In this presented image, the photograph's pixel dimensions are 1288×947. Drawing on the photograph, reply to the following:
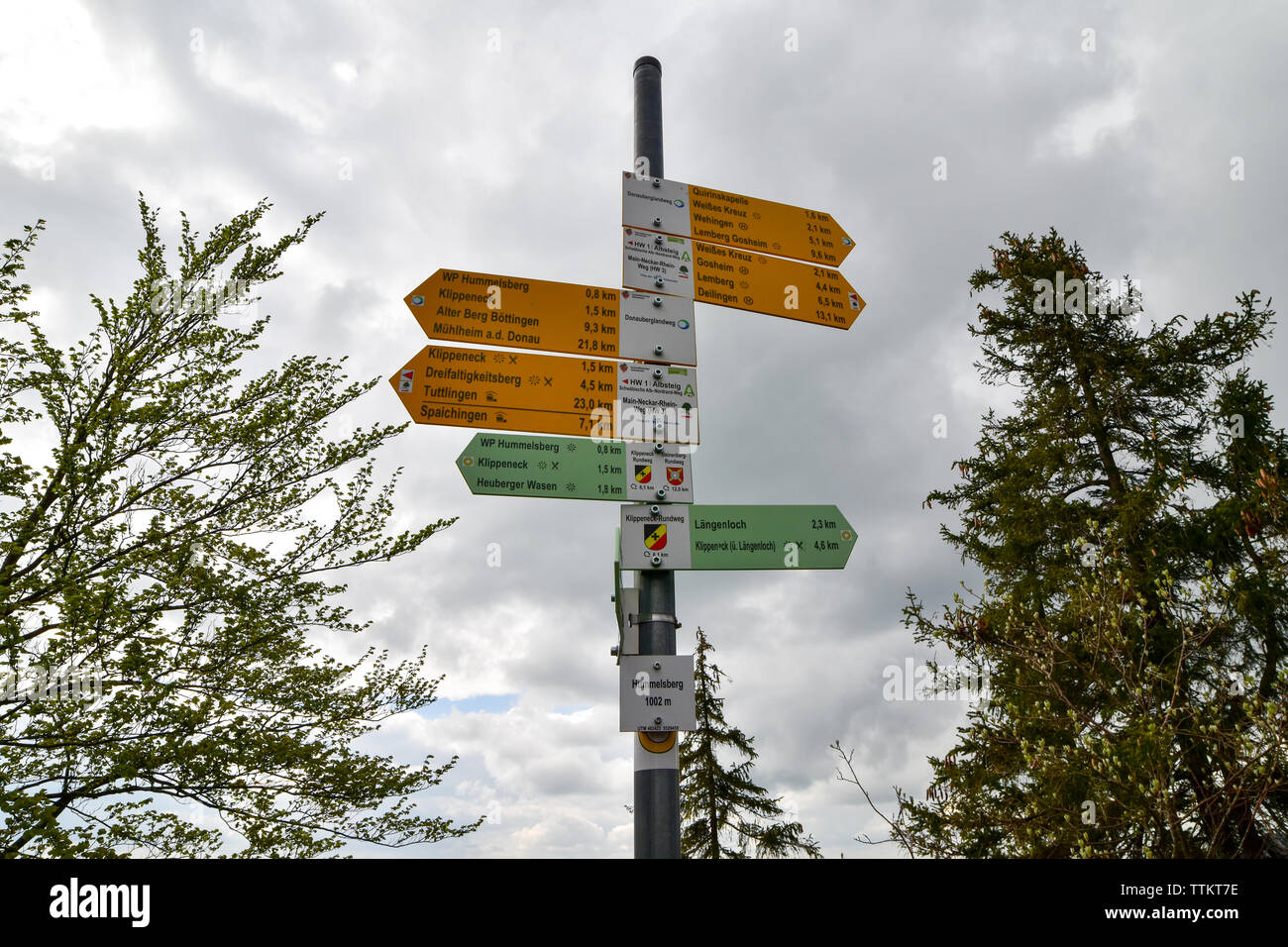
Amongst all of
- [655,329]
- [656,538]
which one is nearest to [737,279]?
[655,329]

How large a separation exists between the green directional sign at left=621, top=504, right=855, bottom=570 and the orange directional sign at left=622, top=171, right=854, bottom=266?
1.77 m

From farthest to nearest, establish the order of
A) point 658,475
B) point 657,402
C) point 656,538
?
point 657,402
point 658,475
point 656,538

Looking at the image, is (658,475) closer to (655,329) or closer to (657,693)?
(655,329)

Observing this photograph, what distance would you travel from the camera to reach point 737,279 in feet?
15.1

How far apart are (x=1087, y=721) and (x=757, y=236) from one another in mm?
4658

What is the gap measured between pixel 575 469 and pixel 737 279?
1.62 metres

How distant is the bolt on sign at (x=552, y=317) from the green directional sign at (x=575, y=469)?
1.86ft

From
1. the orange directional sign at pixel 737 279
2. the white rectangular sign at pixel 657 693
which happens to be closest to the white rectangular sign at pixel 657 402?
the orange directional sign at pixel 737 279

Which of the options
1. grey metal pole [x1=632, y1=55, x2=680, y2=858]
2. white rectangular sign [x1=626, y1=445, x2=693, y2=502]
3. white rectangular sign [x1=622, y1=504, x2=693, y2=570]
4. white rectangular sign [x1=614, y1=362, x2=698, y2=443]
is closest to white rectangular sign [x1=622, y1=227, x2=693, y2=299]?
white rectangular sign [x1=614, y1=362, x2=698, y2=443]
